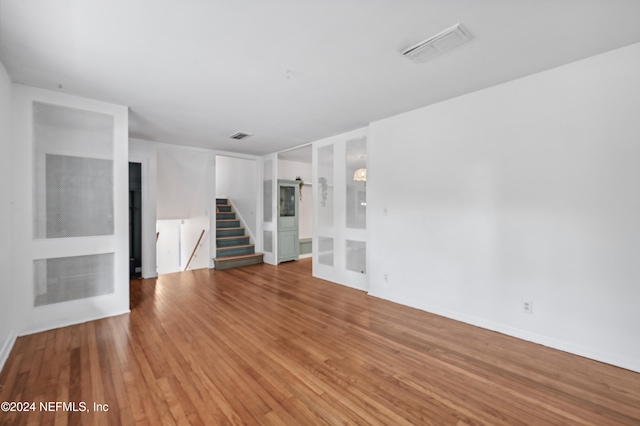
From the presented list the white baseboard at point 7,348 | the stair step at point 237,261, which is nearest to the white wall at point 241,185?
the stair step at point 237,261

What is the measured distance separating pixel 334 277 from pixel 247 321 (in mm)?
2111

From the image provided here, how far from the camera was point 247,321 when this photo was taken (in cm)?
323

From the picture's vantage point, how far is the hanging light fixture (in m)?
4.44

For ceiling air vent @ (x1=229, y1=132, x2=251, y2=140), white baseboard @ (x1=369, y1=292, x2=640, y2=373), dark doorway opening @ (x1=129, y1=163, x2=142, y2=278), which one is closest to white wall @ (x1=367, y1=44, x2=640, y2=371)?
white baseboard @ (x1=369, y1=292, x2=640, y2=373)

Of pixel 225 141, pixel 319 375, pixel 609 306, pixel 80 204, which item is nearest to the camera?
pixel 319 375

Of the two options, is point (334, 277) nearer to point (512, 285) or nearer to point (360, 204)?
point (360, 204)

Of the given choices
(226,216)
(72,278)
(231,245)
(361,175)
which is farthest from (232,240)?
(361,175)

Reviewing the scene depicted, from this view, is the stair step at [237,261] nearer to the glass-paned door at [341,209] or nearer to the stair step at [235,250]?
the stair step at [235,250]

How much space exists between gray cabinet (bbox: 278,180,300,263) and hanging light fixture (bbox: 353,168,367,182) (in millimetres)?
2611

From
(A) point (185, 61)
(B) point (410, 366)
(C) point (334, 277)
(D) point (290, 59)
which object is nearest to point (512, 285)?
(B) point (410, 366)

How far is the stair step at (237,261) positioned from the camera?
606 centimetres

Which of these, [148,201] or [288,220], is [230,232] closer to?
Result: [288,220]

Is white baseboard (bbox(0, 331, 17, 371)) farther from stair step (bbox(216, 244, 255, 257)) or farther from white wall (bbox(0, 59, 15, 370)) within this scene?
stair step (bbox(216, 244, 255, 257))

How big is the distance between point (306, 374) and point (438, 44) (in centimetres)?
291
